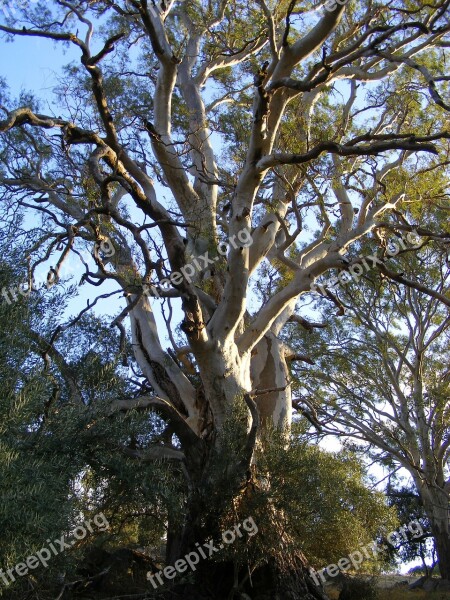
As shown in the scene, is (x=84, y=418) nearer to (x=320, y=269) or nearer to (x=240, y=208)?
(x=240, y=208)

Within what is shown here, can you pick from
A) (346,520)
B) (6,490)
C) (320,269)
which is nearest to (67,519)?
(6,490)

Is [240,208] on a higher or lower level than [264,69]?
lower

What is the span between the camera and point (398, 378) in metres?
13.6

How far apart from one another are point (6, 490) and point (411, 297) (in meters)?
11.6

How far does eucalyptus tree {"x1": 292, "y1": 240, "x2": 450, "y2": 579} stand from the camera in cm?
1262

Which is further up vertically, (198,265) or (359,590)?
(198,265)

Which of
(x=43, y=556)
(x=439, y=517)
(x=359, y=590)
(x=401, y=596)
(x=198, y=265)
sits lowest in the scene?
(x=401, y=596)

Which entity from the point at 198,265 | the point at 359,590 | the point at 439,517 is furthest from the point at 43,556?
the point at 439,517

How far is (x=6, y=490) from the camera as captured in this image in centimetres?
350

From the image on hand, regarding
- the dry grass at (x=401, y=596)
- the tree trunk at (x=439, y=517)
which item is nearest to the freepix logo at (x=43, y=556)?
the dry grass at (x=401, y=596)

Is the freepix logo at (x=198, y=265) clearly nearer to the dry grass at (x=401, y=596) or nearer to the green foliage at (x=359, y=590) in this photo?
the green foliage at (x=359, y=590)

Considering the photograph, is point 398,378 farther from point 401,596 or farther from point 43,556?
point 43,556

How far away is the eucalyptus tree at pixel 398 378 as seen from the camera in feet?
41.4

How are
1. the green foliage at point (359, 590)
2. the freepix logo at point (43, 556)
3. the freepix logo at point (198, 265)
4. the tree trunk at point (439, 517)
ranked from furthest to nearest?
the tree trunk at point (439, 517) → the green foliage at point (359, 590) → the freepix logo at point (198, 265) → the freepix logo at point (43, 556)
